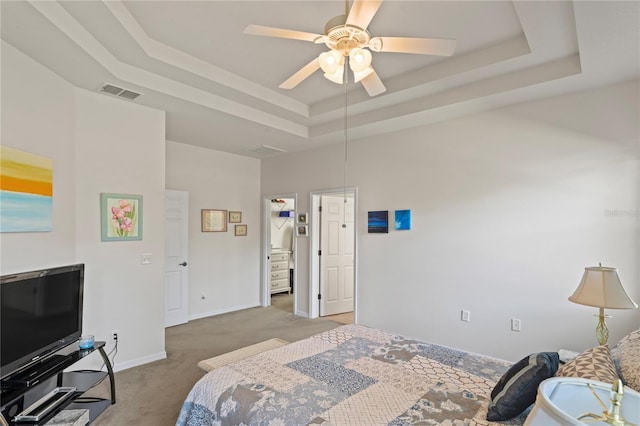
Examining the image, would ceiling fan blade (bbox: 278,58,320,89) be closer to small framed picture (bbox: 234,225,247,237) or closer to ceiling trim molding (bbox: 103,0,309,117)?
ceiling trim molding (bbox: 103,0,309,117)

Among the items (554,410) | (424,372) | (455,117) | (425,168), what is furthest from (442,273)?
(554,410)

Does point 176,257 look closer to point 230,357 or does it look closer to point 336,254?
point 230,357

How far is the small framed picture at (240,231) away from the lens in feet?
18.8

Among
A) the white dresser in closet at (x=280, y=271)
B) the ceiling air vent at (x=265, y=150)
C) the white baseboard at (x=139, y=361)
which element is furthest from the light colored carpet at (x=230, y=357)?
the white dresser in closet at (x=280, y=271)

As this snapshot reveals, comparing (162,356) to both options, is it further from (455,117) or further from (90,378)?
(455,117)

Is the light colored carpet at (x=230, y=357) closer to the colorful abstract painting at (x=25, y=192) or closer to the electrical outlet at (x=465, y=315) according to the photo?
the colorful abstract painting at (x=25, y=192)

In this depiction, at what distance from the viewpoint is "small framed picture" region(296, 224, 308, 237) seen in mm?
5431

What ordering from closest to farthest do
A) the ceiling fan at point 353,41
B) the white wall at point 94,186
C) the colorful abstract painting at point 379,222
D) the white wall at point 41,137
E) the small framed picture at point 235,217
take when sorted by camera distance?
the ceiling fan at point 353,41 < the white wall at point 41,137 < the white wall at point 94,186 < the colorful abstract painting at point 379,222 < the small framed picture at point 235,217

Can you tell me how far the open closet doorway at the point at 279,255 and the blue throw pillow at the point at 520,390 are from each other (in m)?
4.62

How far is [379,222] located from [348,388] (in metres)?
2.83

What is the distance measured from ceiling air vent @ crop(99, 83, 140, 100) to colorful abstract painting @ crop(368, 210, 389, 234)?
3.01 m

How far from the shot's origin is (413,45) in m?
1.98

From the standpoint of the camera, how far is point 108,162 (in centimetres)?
324

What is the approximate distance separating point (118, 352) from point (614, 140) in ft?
16.2
